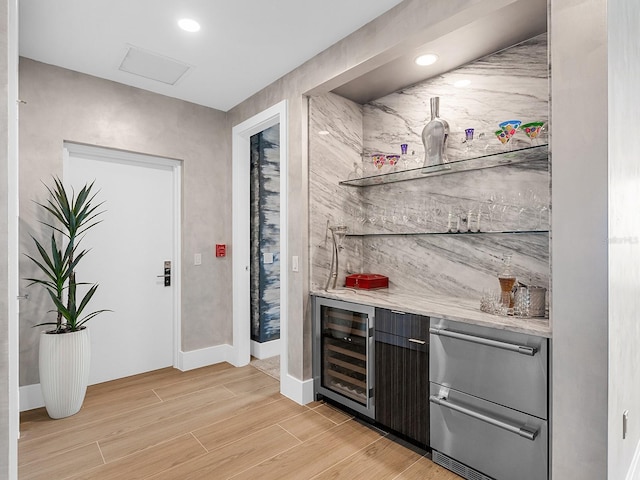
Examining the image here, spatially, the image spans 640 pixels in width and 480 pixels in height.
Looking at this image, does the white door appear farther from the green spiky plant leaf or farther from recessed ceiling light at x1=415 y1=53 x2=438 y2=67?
recessed ceiling light at x1=415 y1=53 x2=438 y2=67

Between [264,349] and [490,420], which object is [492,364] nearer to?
[490,420]

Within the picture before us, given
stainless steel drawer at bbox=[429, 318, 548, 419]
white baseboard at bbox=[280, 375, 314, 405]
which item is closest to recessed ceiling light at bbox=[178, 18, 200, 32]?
stainless steel drawer at bbox=[429, 318, 548, 419]

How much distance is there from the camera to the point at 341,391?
2.76m

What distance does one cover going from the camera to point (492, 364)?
1.88 meters

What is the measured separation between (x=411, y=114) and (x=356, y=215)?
0.93 meters

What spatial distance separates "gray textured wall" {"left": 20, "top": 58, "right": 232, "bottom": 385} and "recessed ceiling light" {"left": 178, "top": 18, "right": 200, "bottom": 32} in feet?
3.97

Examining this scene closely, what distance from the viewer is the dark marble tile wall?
411cm

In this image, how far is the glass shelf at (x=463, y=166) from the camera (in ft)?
6.97

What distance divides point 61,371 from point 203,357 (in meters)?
1.34

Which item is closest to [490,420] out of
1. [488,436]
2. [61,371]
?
[488,436]

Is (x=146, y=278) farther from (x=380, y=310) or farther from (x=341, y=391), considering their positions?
(x=380, y=310)

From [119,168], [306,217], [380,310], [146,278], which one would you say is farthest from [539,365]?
[119,168]

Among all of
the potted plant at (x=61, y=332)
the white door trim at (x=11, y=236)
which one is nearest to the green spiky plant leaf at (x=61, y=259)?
the potted plant at (x=61, y=332)

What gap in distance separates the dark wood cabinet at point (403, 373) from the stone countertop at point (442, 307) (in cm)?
7
